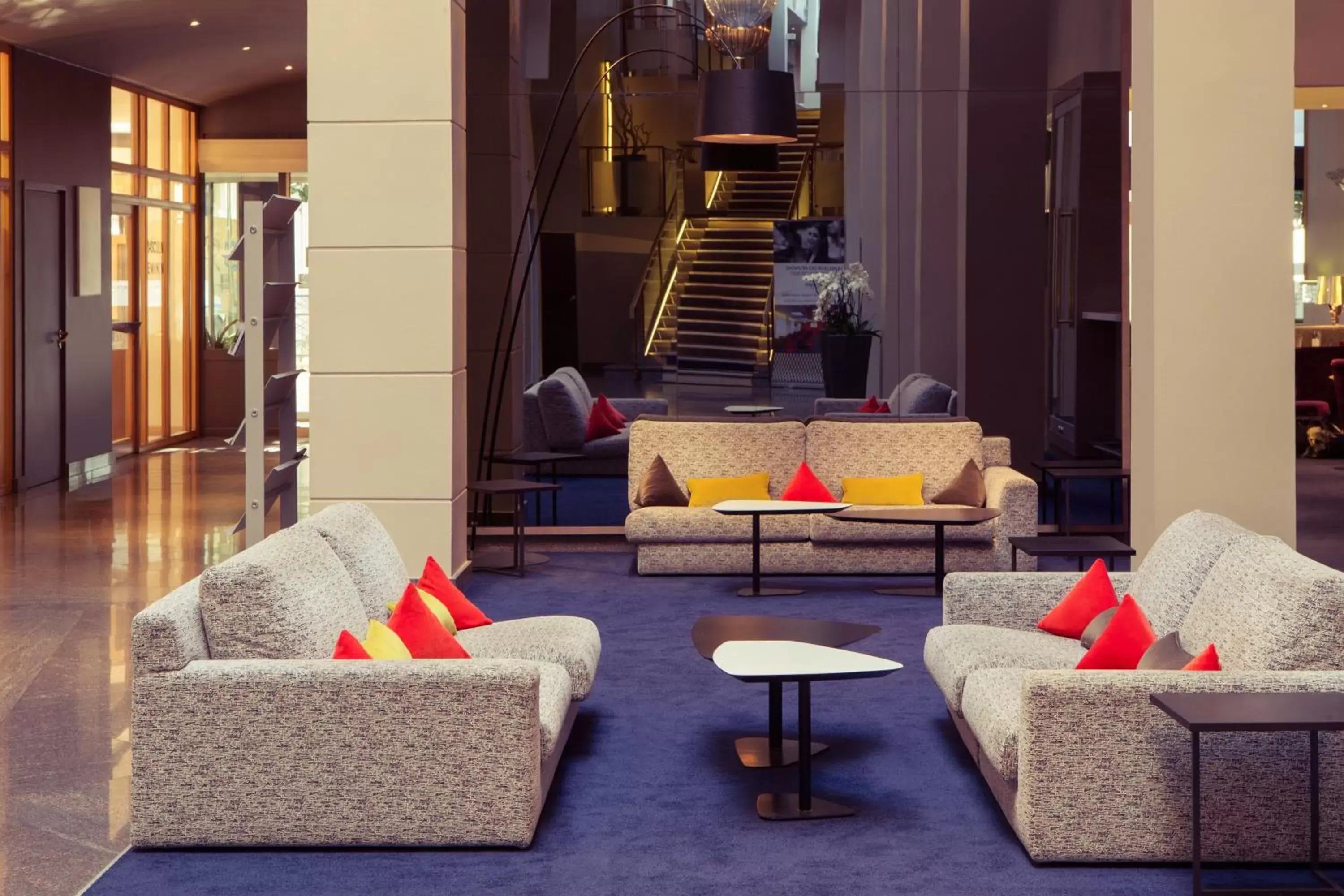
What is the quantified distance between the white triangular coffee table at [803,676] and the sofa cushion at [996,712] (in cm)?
28

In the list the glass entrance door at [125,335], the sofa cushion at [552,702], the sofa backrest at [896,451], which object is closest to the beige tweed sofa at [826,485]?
the sofa backrest at [896,451]

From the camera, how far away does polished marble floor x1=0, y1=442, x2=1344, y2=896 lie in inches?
176

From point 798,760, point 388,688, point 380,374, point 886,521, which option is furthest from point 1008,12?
point 388,688

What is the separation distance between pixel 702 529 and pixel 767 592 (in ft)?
2.38

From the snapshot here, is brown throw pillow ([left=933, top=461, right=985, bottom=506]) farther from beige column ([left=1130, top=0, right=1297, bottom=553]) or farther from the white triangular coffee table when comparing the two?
the white triangular coffee table

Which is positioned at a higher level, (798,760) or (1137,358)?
(1137,358)

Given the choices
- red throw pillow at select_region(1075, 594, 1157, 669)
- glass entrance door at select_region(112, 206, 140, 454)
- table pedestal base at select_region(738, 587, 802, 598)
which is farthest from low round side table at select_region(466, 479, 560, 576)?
glass entrance door at select_region(112, 206, 140, 454)

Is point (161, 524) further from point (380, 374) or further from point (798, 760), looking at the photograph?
point (798, 760)

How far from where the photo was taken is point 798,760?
16.2ft

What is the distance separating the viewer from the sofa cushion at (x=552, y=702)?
4402mm

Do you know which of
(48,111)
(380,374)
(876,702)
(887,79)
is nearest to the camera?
(876,702)

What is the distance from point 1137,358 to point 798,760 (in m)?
2.85

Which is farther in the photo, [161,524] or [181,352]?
[181,352]

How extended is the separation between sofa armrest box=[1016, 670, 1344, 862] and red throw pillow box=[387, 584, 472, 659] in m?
1.66
